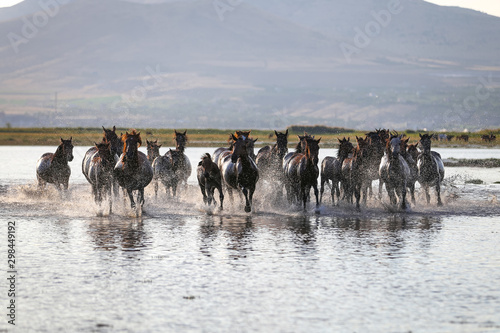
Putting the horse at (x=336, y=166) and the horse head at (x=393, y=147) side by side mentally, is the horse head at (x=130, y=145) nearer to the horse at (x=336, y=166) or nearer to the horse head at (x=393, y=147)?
the horse at (x=336, y=166)

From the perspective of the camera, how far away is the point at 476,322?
34.9 feet

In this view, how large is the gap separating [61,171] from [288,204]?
796 centimetres

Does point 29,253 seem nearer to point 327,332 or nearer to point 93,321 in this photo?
point 93,321

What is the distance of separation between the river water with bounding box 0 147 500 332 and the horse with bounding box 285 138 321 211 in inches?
34.6

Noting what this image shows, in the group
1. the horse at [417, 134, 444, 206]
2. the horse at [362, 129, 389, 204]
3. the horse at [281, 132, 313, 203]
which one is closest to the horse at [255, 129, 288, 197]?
the horse at [281, 132, 313, 203]

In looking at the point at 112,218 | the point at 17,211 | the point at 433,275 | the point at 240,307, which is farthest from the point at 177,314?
the point at 17,211

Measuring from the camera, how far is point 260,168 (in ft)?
92.8

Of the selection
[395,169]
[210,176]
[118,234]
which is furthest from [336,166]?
[118,234]

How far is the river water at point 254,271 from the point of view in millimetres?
10797

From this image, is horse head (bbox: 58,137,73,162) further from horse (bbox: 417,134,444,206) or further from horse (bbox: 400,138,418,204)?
horse (bbox: 417,134,444,206)

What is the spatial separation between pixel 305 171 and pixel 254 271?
980 centimetres

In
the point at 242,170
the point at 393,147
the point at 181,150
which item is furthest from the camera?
the point at 181,150

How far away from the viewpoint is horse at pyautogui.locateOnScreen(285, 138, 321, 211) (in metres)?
23.5

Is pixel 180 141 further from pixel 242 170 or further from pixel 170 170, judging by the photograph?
pixel 242 170
